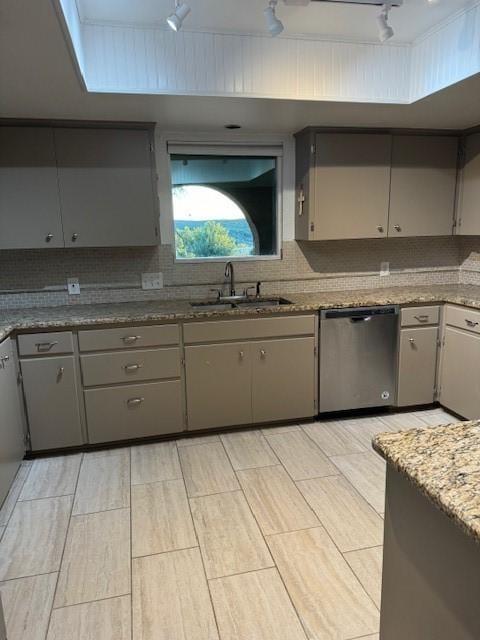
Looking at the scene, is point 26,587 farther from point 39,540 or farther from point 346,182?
point 346,182

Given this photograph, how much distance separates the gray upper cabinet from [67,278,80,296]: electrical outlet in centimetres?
175

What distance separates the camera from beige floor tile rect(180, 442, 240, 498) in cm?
260

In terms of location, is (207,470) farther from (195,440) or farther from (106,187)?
(106,187)

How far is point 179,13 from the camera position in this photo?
74.5 inches

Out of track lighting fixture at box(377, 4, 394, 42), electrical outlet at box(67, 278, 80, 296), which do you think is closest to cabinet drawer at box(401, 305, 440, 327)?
track lighting fixture at box(377, 4, 394, 42)

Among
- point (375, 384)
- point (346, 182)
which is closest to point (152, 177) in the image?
point (346, 182)

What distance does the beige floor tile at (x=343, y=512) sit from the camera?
7.04 feet

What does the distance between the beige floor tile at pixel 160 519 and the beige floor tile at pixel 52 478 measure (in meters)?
0.42

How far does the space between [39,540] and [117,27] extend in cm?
261

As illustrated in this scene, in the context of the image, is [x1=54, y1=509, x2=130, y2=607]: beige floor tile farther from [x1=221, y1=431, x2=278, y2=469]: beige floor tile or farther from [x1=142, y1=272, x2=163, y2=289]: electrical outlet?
[x1=142, y1=272, x2=163, y2=289]: electrical outlet

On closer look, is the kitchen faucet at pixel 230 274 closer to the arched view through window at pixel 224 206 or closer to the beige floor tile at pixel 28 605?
the arched view through window at pixel 224 206

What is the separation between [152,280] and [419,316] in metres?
2.03

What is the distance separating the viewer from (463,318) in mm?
3223

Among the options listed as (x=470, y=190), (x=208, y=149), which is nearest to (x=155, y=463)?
(x=208, y=149)
